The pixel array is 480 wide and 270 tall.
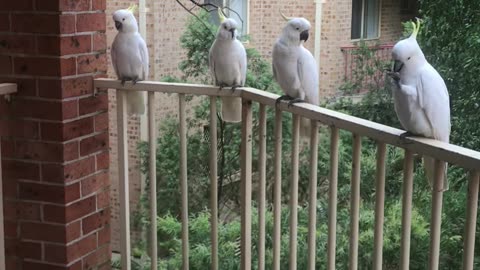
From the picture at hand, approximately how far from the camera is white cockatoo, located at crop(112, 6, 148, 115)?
2121mm

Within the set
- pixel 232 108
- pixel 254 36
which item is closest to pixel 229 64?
pixel 232 108

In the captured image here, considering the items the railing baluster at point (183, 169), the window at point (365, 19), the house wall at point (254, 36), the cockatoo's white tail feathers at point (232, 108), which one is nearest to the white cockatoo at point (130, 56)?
the railing baluster at point (183, 169)

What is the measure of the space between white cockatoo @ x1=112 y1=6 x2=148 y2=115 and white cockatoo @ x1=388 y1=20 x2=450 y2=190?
1.03m

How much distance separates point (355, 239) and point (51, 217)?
1.02 metres

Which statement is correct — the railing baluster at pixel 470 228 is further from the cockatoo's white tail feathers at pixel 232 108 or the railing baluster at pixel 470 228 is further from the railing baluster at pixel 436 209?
the cockatoo's white tail feathers at pixel 232 108

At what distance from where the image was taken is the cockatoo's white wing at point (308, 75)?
1820mm

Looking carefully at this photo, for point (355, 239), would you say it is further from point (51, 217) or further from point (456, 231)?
point (456, 231)

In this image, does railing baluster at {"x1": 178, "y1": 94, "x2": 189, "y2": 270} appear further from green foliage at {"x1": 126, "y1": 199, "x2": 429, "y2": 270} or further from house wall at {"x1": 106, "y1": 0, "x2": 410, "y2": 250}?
house wall at {"x1": 106, "y1": 0, "x2": 410, "y2": 250}

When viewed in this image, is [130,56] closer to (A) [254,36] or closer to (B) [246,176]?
(B) [246,176]

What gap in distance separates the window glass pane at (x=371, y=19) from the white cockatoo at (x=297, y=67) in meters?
5.40

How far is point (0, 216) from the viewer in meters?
1.97

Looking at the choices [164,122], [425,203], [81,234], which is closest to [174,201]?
[164,122]

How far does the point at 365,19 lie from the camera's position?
705 centimetres

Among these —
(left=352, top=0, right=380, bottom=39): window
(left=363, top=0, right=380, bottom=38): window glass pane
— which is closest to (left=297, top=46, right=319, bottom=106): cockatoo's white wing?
(left=352, top=0, right=380, bottom=39): window
